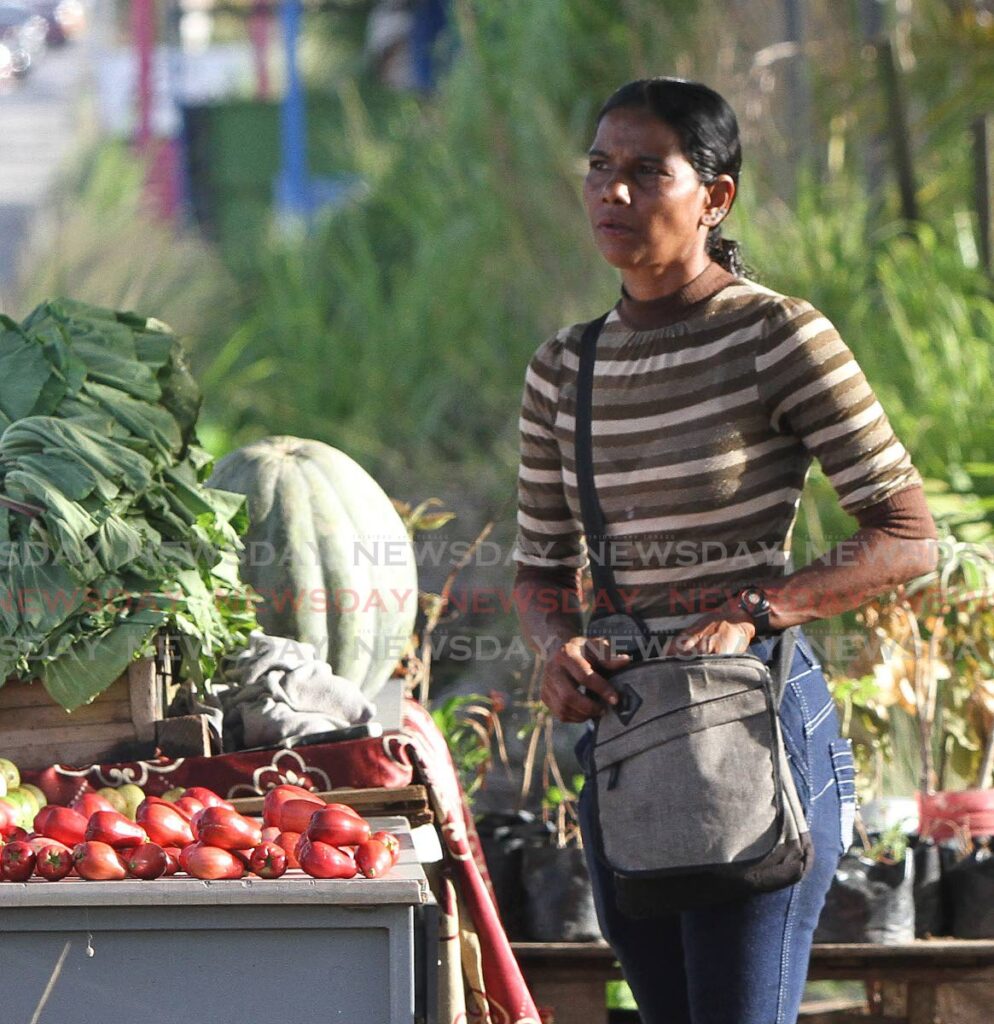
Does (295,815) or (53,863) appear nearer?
(53,863)

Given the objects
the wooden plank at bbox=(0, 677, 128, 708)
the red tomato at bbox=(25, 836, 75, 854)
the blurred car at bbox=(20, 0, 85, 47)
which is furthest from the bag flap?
the blurred car at bbox=(20, 0, 85, 47)

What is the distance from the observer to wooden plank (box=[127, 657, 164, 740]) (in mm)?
3277

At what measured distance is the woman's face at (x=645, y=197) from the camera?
2707mm

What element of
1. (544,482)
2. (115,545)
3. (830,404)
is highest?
(830,404)

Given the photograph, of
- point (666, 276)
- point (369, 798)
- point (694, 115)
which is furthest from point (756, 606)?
point (369, 798)

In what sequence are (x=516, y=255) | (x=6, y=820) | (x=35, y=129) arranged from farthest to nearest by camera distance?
(x=35, y=129), (x=516, y=255), (x=6, y=820)

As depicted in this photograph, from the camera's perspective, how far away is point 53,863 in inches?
101

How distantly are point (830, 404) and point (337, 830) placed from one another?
3.50 feet

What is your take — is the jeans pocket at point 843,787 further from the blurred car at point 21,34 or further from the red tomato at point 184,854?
the blurred car at point 21,34

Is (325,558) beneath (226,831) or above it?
above

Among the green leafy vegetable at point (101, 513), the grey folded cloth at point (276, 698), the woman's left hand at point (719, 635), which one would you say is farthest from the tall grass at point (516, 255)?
the woman's left hand at point (719, 635)

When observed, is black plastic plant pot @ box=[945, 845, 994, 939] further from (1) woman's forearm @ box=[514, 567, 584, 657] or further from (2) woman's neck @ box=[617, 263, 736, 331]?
(2) woman's neck @ box=[617, 263, 736, 331]

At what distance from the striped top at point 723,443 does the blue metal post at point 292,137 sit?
1633 centimetres

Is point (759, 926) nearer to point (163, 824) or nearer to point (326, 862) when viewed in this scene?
point (326, 862)
